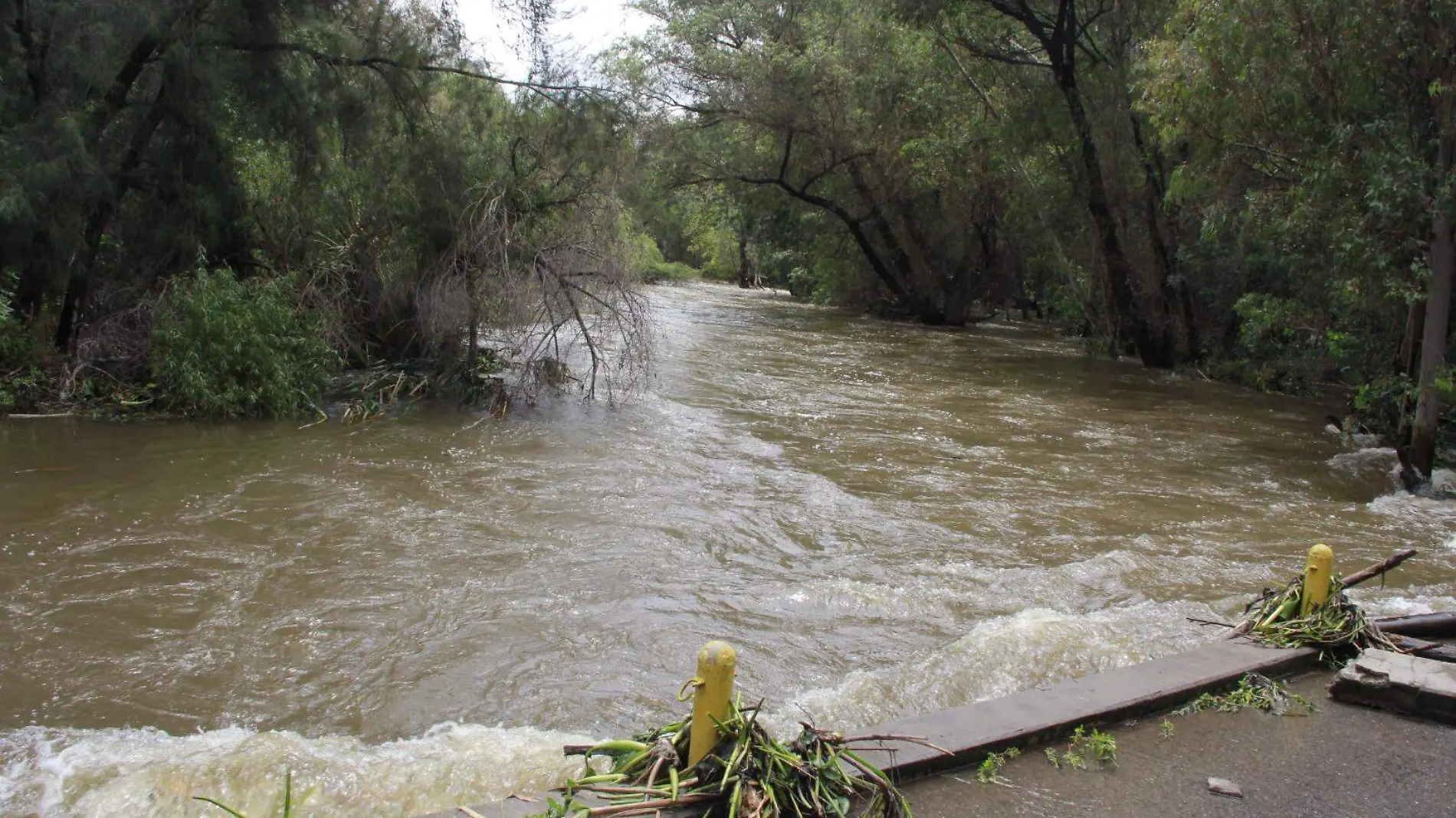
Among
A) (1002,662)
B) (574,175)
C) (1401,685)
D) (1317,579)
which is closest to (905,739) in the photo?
(1002,662)

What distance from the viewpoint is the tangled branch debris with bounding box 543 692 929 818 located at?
3.61 metres

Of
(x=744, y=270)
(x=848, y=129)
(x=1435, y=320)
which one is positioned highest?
(x=848, y=129)

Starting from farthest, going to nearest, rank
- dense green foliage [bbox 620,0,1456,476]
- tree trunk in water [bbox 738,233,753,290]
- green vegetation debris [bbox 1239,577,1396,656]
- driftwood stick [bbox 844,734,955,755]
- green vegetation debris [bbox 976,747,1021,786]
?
tree trunk in water [bbox 738,233,753,290]
dense green foliage [bbox 620,0,1456,476]
green vegetation debris [bbox 1239,577,1396,656]
green vegetation debris [bbox 976,747,1021,786]
driftwood stick [bbox 844,734,955,755]

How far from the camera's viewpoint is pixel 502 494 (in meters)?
9.98

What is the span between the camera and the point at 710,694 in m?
3.69

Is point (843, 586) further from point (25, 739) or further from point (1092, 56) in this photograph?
point (1092, 56)

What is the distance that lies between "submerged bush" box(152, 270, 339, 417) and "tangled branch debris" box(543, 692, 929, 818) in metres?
10.2

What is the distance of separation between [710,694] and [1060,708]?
1.86 m

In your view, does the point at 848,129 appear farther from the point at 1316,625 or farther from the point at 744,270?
the point at 744,270

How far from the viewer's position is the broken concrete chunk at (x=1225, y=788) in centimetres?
416

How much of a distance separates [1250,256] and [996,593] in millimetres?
12392

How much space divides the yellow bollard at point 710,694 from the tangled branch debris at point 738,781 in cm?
4

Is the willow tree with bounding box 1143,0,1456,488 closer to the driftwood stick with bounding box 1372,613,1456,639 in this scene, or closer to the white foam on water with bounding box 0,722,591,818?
the driftwood stick with bounding box 1372,613,1456,639

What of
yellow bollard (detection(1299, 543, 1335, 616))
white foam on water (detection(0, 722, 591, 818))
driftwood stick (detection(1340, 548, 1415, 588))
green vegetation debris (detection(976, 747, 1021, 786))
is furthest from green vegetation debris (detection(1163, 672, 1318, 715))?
white foam on water (detection(0, 722, 591, 818))
